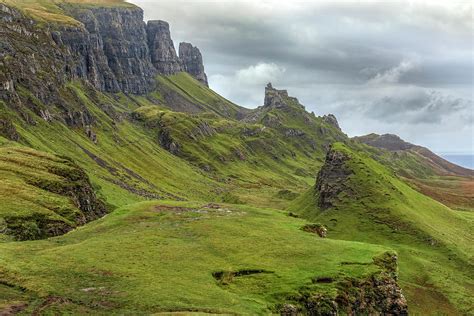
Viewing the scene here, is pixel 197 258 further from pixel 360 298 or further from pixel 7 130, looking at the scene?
pixel 7 130

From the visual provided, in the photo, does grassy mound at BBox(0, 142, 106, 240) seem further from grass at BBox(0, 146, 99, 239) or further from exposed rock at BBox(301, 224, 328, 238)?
exposed rock at BBox(301, 224, 328, 238)

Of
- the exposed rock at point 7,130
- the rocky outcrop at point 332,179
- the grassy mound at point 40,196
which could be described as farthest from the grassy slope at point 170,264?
the exposed rock at point 7,130

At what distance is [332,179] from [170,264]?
11052cm

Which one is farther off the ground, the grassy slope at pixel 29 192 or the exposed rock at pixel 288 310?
the grassy slope at pixel 29 192

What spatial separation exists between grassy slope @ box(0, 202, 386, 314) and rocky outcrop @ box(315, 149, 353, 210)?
66.3 metres

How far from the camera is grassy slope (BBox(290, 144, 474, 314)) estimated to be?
10244 centimetres

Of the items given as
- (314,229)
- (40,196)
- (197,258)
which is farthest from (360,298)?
(40,196)

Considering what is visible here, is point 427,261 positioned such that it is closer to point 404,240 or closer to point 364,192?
point 404,240

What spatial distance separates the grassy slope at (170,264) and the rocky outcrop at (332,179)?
218 ft

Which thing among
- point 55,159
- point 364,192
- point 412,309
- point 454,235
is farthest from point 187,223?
point 454,235

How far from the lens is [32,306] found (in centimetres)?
4759

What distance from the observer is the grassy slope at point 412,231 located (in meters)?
102

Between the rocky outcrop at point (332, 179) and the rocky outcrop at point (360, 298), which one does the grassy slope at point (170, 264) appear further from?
the rocky outcrop at point (332, 179)

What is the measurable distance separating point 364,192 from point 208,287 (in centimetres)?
10725
